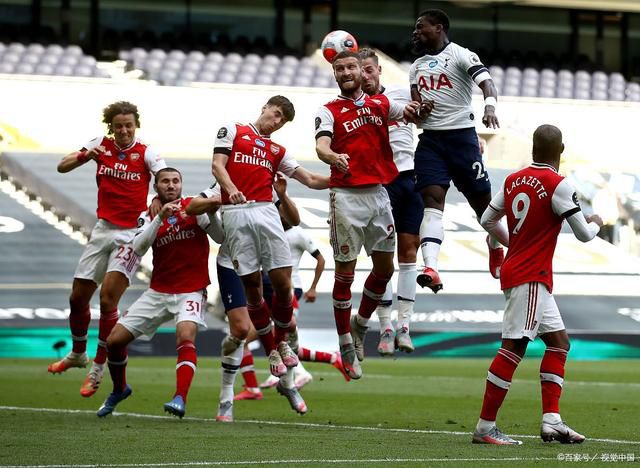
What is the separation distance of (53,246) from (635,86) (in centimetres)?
1964

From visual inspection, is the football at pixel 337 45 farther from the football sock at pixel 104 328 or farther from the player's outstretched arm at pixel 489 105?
the football sock at pixel 104 328

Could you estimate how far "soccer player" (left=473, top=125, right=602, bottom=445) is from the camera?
8.70 meters

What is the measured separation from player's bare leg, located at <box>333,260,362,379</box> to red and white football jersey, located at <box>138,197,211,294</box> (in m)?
1.24

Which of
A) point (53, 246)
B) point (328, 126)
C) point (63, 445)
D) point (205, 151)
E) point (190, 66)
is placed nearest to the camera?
point (63, 445)

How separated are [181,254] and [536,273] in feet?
13.0

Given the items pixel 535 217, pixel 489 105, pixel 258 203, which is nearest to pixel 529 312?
pixel 535 217

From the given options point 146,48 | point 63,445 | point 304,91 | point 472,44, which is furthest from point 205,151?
point 63,445

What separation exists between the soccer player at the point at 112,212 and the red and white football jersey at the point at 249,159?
3.95ft

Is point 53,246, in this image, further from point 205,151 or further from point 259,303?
point 259,303

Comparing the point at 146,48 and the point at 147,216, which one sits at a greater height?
the point at 146,48

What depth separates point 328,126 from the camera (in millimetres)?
10523

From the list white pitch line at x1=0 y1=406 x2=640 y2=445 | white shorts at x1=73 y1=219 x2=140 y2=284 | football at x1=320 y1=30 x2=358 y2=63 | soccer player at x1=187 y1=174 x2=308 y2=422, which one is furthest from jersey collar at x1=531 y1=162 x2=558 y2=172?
white shorts at x1=73 y1=219 x2=140 y2=284

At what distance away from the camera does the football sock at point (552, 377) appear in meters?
8.85

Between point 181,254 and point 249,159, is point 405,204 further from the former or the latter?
point 181,254
